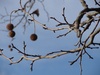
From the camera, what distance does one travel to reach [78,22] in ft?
8.09

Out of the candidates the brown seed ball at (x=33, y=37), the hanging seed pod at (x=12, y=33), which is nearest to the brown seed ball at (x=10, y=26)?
the hanging seed pod at (x=12, y=33)

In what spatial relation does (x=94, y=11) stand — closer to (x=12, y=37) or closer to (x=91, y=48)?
(x=91, y=48)

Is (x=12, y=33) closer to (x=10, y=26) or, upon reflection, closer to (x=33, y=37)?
(x=10, y=26)

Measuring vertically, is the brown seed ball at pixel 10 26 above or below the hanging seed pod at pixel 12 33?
above

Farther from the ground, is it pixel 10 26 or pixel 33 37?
pixel 10 26

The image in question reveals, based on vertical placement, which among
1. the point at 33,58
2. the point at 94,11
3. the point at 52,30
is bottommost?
the point at 33,58

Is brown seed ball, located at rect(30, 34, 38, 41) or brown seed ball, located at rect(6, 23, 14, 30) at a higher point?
brown seed ball, located at rect(6, 23, 14, 30)

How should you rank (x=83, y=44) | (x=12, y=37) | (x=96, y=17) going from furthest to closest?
(x=12, y=37) < (x=83, y=44) < (x=96, y=17)

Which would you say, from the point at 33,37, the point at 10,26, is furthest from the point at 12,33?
the point at 33,37

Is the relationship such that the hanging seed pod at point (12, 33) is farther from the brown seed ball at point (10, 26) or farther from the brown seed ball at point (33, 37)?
the brown seed ball at point (33, 37)

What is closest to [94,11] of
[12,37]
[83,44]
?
[83,44]

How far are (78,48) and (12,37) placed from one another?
2.48ft

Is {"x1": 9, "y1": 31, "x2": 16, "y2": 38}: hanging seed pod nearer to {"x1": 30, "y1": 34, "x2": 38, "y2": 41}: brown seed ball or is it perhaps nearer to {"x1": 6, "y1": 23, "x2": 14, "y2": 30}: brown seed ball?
{"x1": 6, "y1": 23, "x2": 14, "y2": 30}: brown seed ball

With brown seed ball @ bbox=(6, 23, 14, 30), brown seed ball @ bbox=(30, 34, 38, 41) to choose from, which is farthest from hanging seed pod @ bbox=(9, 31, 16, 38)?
brown seed ball @ bbox=(30, 34, 38, 41)
